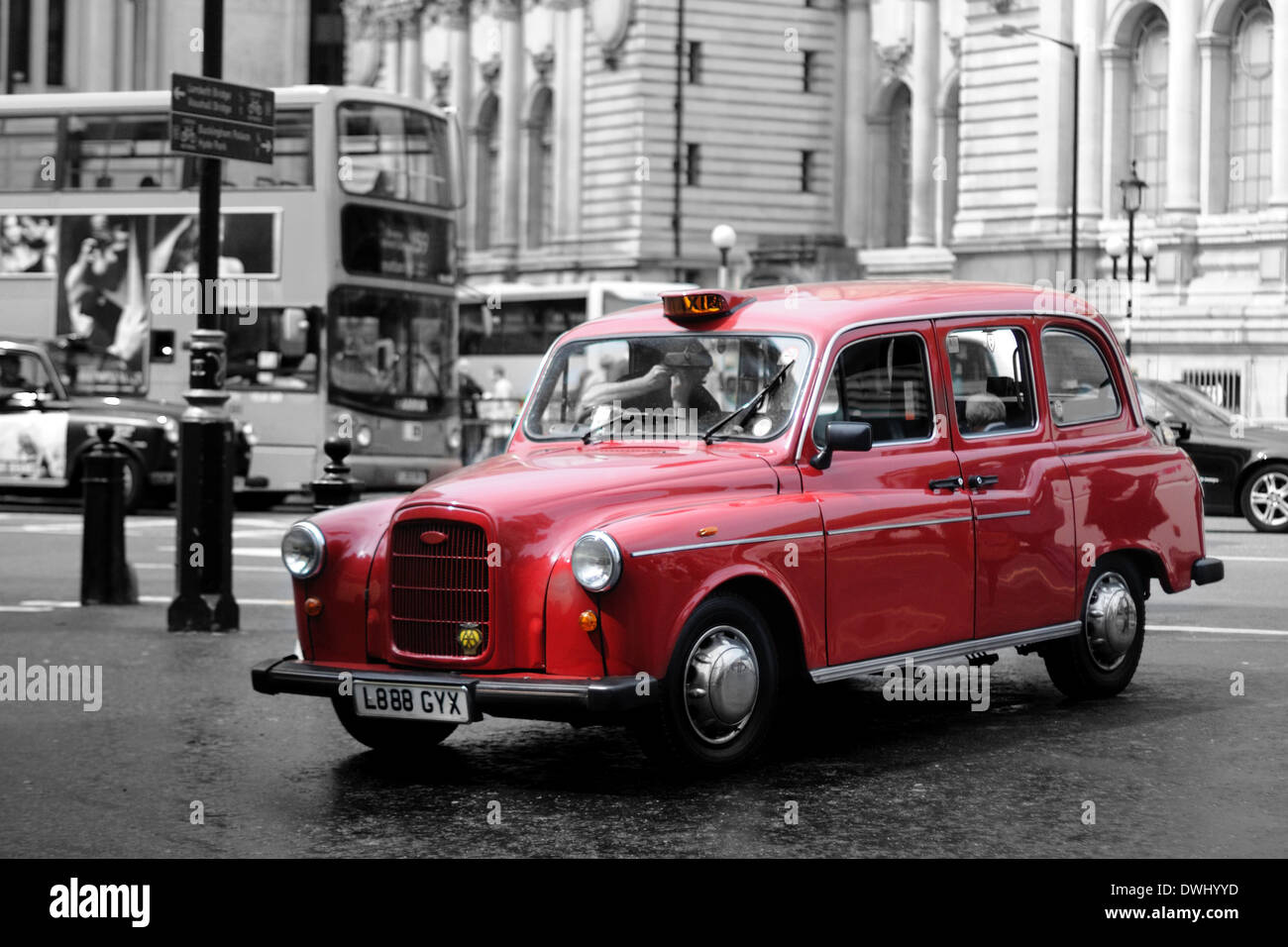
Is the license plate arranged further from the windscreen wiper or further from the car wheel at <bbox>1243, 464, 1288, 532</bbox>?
the car wheel at <bbox>1243, 464, 1288, 532</bbox>

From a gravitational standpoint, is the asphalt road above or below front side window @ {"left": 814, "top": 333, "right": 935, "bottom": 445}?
below

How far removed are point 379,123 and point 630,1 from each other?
3966cm

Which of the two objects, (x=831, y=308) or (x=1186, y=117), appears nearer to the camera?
(x=831, y=308)

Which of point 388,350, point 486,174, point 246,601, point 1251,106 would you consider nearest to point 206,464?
point 246,601

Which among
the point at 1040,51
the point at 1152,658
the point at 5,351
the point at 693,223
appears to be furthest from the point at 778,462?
the point at 693,223

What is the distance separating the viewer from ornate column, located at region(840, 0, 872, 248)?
6431 centimetres

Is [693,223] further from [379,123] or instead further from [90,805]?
[90,805]

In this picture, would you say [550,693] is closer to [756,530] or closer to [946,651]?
[756,530]

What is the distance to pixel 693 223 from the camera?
62.9 metres

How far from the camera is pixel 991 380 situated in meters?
8.94

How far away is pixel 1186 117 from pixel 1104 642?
37.0 meters

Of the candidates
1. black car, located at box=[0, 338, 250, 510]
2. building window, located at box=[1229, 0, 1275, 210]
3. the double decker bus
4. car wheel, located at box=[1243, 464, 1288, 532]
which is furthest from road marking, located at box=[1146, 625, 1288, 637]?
building window, located at box=[1229, 0, 1275, 210]

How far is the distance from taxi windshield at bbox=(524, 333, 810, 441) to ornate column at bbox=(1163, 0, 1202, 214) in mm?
37509
